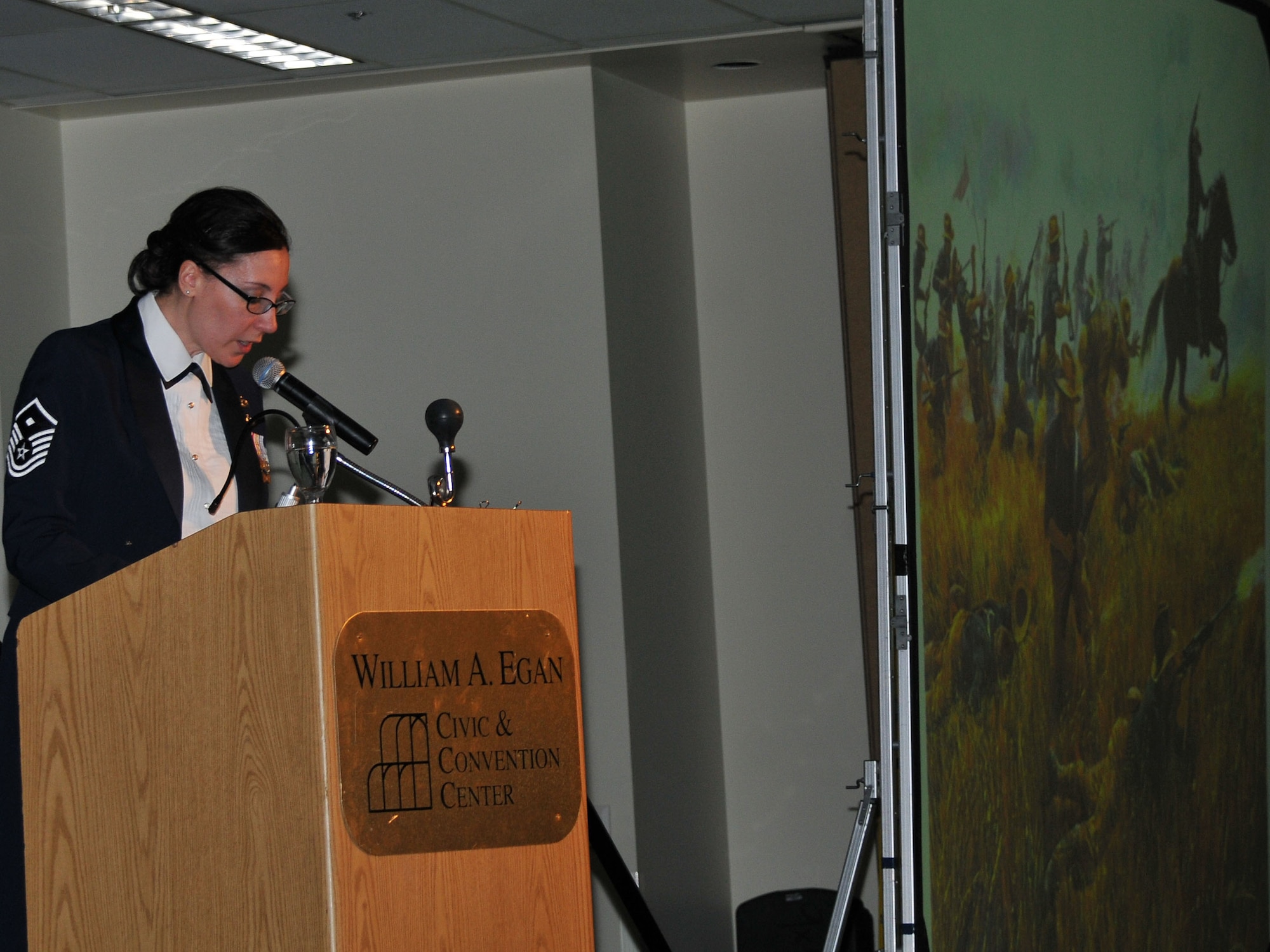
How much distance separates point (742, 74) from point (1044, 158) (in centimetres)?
213

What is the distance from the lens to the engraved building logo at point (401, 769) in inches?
76.4

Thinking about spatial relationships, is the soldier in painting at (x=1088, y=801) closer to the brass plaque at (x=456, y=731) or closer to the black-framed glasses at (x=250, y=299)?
the brass plaque at (x=456, y=731)

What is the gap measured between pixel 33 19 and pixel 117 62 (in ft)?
1.54

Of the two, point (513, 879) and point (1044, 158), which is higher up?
point (1044, 158)

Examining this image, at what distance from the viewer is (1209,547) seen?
4.35m

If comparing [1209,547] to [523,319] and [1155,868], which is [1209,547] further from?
[523,319]

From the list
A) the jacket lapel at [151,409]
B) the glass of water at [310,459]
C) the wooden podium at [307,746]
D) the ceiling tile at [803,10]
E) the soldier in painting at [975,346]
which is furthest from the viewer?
the ceiling tile at [803,10]

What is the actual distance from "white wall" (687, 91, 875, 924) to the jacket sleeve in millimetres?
3169

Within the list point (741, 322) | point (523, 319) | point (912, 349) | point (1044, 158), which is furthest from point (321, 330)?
Answer: point (912, 349)

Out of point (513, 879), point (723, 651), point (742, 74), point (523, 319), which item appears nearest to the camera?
point (513, 879)

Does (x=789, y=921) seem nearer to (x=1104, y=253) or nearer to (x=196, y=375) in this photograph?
(x=1104, y=253)

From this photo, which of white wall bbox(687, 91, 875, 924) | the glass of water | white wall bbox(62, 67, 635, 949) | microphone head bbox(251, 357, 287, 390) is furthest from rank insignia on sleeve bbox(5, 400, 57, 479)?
white wall bbox(687, 91, 875, 924)

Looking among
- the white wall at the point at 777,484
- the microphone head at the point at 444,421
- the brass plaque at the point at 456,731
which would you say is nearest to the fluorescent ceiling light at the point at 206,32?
the white wall at the point at 777,484

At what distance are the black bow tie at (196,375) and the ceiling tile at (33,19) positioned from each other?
1.62 metres
